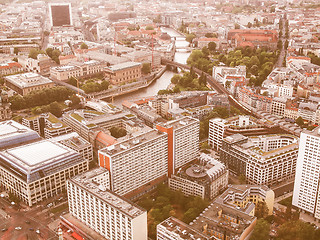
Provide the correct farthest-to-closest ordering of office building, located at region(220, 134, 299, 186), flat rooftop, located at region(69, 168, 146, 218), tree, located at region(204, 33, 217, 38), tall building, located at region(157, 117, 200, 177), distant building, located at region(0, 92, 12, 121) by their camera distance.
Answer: tree, located at region(204, 33, 217, 38) → distant building, located at region(0, 92, 12, 121) → tall building, located at region(157, 117, 200, 177) → office building, located at region(220, 134, 299, 186) → flat rooftop, located at region(69, 168, 146, 218)

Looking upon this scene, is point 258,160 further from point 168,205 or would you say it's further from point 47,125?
point 47,125

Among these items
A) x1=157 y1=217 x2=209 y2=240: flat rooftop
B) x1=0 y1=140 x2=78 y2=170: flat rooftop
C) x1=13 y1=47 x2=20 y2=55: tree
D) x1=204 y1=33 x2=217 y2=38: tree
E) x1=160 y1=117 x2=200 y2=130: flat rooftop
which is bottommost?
x1=157 y1=217 x2=209 y2=240: flat rooftop

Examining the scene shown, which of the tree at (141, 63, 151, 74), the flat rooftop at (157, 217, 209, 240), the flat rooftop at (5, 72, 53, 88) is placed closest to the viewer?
the flat rooftop at (157, 217, 209, 240)

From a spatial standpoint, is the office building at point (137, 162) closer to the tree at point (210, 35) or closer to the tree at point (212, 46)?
the tree at point (212, 46)

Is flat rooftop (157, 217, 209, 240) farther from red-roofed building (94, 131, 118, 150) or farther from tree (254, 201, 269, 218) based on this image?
red-roofed building (94, 131, 118, 150)

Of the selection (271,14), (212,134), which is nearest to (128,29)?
(271,14)

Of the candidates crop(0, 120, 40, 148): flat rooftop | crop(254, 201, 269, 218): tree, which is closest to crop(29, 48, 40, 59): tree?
crop(0, 120, 40, 148): flat rooftop

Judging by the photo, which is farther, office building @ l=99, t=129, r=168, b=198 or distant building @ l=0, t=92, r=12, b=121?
distant building @ l=0, t=92, r=12, b=121
